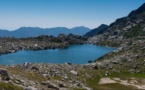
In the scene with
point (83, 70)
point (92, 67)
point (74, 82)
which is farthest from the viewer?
point (92, 67)

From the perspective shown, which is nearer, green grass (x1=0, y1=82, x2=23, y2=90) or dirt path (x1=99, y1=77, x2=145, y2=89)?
green grass (x1=0, y1=82, x2=23, y2=90)

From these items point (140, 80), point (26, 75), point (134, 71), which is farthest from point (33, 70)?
point (134, 71)

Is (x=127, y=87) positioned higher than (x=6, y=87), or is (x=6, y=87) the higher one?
(x=6, y=87)

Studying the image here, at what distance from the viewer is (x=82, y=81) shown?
98.6 m

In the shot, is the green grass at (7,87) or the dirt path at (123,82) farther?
the dirt path at (123,82)

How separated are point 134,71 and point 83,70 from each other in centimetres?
2343

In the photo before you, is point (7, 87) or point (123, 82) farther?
point (123, 82)

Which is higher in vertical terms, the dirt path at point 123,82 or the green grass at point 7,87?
the green grass at point 7,87

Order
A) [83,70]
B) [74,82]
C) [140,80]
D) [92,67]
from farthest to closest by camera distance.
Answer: [92,67]
[83,70]
[140,80]
[74,82]

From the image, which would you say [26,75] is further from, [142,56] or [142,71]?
[142,56]

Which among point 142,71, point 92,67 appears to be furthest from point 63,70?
point 142,71

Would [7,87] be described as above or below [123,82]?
above

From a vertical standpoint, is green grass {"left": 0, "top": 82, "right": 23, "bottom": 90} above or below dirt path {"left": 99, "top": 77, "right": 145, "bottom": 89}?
above

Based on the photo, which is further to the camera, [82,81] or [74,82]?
[82,81]
